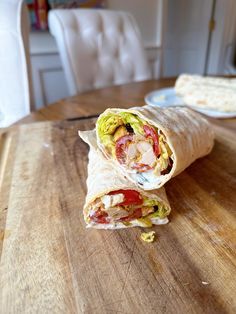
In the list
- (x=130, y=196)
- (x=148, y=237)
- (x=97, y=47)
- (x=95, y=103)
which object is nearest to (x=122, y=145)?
(x=130, y=196)

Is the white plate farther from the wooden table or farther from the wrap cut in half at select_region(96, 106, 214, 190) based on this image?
the wrap cut in half at select_region(96, 106, 214, 190)

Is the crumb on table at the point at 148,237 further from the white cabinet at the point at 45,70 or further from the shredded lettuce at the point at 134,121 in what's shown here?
the white cabinet at the point at 45,70

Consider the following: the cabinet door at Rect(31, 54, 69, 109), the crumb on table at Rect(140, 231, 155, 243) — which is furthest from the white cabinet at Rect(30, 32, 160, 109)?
the crumb on table at Rect(140, 231, 155, 243)

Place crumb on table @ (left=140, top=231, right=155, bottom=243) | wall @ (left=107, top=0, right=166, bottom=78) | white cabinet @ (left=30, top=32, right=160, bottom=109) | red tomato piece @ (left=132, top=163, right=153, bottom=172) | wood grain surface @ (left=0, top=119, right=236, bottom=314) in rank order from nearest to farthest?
wood grain surface @ (left=0, top=119, right=236, bottom=314), crumb on table @ (left=140, top=231, right=155, bottom=243), red tomato piece @ (left=132, top=163, right=153, bottom=172), white cabinet @ (left=30, top=32, right=160, bottom=109), wall @ (left=107, top=0, right=166, bottom=78)

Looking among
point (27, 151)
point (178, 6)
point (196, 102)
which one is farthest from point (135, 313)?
point (178, 6)

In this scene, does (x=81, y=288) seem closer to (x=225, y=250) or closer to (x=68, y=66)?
(x=225, y=250)

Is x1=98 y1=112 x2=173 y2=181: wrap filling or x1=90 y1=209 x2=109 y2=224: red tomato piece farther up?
x1=98 y1=112 x2=173 y2=181: wrap filling

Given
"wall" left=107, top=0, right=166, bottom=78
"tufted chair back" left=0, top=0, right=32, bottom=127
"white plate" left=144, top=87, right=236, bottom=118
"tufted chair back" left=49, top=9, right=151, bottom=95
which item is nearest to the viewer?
"white plate" left=144, top=87, right=236, bottom=118

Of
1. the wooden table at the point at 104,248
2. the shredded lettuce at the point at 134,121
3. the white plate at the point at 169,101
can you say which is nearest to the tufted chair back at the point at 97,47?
the white plate at the point at 169,101
